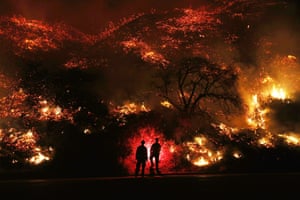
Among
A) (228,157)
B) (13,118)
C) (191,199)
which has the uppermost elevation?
(13,118)

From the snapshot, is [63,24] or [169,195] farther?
[63,24]

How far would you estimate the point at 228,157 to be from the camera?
26.4 m

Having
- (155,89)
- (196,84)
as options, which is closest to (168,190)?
(196,84)

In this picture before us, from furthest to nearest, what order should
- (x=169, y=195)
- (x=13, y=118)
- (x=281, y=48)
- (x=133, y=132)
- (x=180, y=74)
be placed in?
(x=281, y=48) < (x=180, y=74) < (x=13, y=118) < (x=133, y=132) < (x=169, y=195)

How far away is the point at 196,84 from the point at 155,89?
3.24 m

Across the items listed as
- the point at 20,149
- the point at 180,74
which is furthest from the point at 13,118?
the point at 180,74

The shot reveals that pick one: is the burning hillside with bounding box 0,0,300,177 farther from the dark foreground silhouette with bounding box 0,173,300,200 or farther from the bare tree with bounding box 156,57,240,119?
the dark foreground silhouette with bounding box 0,173,300,200

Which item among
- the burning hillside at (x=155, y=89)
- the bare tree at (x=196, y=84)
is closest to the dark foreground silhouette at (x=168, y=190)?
the burning hillside at (x=155, y=89)

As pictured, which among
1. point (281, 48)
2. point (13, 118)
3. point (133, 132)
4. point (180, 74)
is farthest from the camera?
point (281, 48)

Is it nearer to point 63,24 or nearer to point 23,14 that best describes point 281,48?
point 63,24

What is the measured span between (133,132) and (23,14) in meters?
19.2

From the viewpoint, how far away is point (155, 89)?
31.3 m

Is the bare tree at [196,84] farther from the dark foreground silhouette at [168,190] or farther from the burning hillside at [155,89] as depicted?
the dark foreground silhouette at [168,190]

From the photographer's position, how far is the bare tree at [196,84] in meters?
30.0
